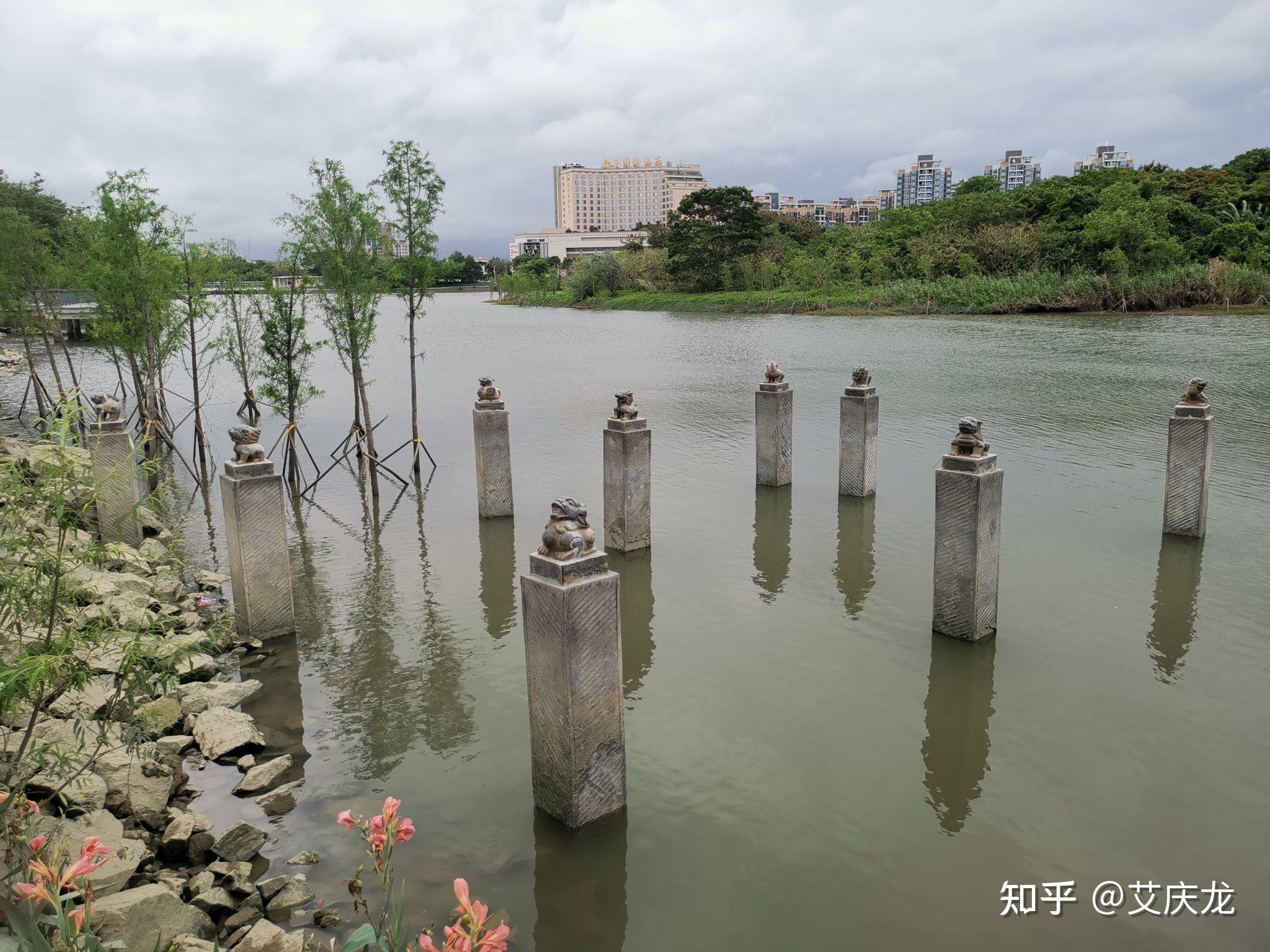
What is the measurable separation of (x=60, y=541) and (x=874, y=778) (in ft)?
16.4

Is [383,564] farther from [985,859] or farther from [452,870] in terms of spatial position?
[985,859]

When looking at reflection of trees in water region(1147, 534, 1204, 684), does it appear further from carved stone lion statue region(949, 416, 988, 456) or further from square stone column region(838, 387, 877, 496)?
square stone column region(838, 387, 877, 496)

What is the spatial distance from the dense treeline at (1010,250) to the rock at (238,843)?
4087cm

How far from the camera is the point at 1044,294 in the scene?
130ft

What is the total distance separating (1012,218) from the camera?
50.0 metres

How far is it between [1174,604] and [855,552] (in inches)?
133

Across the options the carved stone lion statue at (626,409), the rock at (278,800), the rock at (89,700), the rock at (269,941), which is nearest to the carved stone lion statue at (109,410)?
the rock at (89,700)

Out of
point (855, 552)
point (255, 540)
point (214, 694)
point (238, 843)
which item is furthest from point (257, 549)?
point (855, 552)

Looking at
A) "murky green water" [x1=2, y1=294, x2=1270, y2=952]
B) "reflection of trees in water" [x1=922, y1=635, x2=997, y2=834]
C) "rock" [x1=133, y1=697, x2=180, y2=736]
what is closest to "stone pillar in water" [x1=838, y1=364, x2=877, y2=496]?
"murky green water" [x1=2, y1=294, x2=1270, y2=952]

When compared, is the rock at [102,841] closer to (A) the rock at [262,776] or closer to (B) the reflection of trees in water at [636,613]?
(A) the rock at [262,776]

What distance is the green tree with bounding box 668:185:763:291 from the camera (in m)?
63.9

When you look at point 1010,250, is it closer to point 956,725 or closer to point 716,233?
point 716,233

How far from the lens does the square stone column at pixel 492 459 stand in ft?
39.6

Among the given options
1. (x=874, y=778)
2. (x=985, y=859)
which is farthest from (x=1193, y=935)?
(x=874, y=778)
